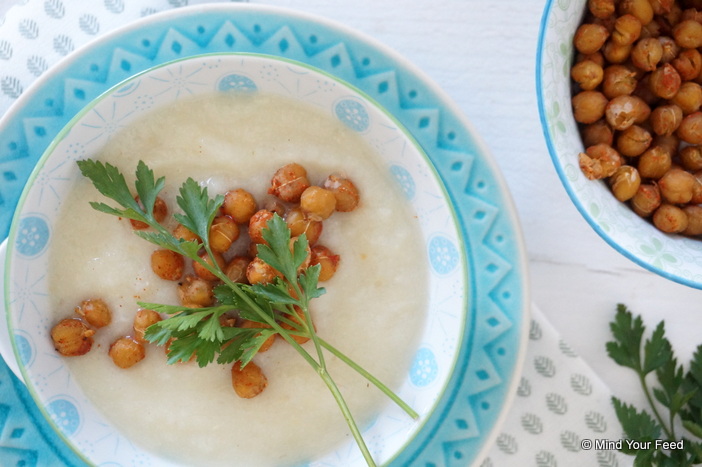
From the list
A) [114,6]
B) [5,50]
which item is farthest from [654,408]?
[5,50]

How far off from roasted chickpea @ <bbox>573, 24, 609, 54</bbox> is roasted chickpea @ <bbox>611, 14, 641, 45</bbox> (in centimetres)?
3

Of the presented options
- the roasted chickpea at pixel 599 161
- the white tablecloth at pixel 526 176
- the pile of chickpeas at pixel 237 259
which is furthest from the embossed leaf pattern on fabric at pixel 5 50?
the roasted chickpea at pixel 599 161

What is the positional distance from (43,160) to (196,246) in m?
0.27

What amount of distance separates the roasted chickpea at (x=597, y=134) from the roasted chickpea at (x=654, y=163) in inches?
2.5

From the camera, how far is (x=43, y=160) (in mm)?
980

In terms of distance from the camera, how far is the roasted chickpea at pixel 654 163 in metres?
1.05

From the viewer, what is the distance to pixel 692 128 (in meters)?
1.05

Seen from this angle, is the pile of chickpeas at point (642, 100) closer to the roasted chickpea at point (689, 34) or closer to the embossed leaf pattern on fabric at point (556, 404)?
the roasted chickpea at point (689, 34)

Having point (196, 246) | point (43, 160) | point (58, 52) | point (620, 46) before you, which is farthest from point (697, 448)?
point (58, 52)

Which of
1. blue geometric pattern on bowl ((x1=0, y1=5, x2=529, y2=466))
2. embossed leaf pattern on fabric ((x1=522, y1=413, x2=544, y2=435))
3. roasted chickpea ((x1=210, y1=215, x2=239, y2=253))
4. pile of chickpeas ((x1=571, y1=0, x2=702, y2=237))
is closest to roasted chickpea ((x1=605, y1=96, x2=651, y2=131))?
pile of chickpeas ((x1=571, y1=0, x2=702, y2=237))

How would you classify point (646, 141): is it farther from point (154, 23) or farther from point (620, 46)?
point (154, 23)

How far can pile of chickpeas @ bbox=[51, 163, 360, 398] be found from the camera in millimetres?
1033

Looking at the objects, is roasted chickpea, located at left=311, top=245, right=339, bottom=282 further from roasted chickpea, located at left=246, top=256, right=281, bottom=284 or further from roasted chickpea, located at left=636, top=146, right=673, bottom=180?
roasted chickpea, located at left=636, top=146, right=673, bottom=180

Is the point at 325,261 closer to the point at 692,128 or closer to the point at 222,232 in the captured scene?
the point at 222,232
